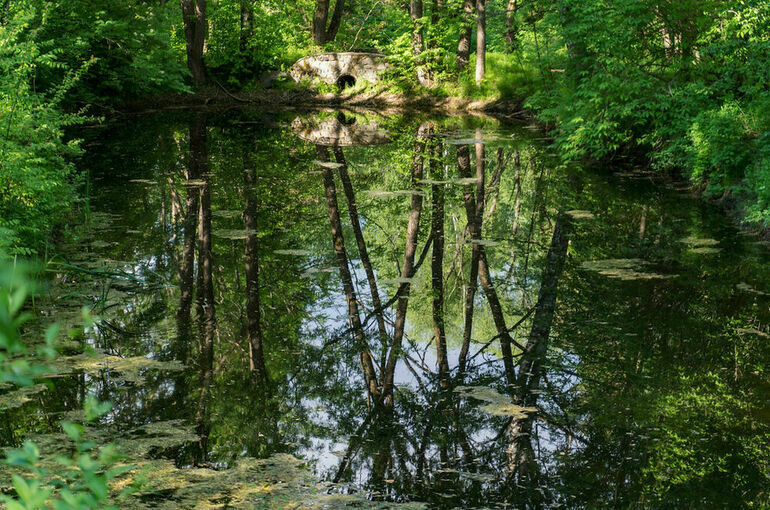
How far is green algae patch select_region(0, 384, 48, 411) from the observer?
15.5 ft

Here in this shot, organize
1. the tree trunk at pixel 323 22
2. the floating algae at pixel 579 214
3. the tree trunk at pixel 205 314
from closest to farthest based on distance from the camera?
the tree trunk at pixel 205 314 < the floating algae at pixel 579 214 < the tree trunk at pixel 323 22

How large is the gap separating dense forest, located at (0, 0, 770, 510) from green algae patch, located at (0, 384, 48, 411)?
2 centimetres

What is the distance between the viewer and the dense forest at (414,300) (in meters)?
4.04

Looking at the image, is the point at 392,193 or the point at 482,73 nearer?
the point at 392,193

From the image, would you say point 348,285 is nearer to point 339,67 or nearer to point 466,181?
point 466,181

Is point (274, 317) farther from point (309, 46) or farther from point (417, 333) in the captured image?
point (309, 46)

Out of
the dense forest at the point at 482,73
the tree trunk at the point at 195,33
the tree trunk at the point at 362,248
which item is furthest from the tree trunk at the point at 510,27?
the tree trunk at the point at 362,248

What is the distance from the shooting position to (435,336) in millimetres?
6137

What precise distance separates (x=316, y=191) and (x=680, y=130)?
5618mm

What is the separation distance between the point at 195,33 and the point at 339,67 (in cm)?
481

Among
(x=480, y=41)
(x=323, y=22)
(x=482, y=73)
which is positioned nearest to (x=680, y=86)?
(x=480, y=41)

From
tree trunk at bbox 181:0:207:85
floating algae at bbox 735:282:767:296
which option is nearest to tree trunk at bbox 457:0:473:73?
tree trunk at bbox 181:0:207:85

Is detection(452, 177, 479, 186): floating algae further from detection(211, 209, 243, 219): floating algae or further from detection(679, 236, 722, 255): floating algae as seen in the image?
detection(679, 236, 722, 255): floating algae

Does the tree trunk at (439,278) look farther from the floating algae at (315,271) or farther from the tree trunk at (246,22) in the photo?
the tree trunk at (246,22)
